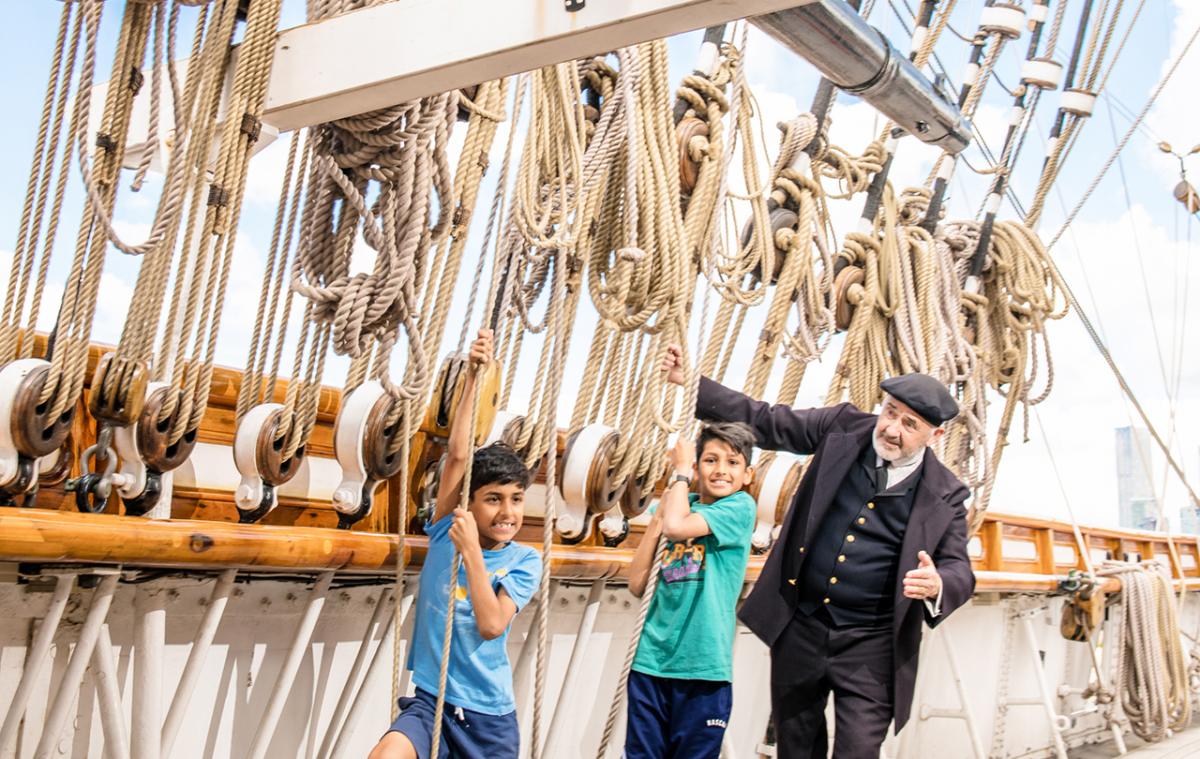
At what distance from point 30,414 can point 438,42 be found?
97cm

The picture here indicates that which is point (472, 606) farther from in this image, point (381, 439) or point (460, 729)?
point (381, 439)

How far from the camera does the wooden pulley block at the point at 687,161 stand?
337cm

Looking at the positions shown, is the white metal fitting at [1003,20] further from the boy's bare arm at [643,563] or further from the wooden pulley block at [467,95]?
the boy's bare arm at [643,563]

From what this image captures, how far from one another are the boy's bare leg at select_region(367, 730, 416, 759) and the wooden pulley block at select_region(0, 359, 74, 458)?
80 centimetres

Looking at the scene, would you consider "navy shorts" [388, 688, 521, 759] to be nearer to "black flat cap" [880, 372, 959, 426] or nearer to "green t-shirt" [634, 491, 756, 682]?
"green t-shirt" [634, 491, 756, 682]

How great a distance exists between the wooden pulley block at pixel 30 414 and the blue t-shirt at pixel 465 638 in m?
0.73

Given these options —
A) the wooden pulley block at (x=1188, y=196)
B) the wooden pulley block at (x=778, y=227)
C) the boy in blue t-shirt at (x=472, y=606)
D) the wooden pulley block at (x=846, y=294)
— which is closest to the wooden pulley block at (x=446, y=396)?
the boy in blue t-shirt at (x=472, y=606)

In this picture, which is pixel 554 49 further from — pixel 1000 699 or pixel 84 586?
pixel 1000 699

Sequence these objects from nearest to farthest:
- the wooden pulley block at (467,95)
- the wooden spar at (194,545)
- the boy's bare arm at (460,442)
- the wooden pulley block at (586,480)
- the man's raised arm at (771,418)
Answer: the wooden spar at (194,545) → the boy's bare arm at (460,442) → the wooden pulley block at (467,95) → the man's raised arm at (771,418) → the wooden pulley block at (586,480)

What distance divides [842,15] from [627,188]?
0.83m

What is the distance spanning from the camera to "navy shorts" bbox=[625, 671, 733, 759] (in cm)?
255

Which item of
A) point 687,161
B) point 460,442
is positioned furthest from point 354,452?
point 687,161

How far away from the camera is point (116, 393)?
2326 millimetres

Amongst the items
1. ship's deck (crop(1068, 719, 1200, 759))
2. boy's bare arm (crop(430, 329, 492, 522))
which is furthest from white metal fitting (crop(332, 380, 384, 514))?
ship's deck (crop(1068, 719, 1200, 759))
